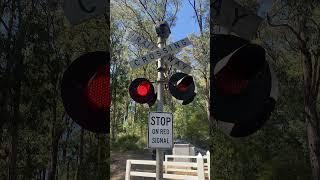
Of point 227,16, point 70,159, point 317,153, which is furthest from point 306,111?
point 70,159

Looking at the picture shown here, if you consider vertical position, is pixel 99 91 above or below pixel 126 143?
above

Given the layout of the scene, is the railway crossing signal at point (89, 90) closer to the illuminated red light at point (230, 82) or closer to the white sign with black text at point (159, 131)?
→ the white sign with black text at point (159, 131)

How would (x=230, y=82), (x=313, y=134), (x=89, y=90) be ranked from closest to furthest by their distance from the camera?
1. (x=89, y=90)
2. (x=313, y=134)
3. (x=230, y=82)

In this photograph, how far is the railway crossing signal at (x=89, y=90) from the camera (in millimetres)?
4727

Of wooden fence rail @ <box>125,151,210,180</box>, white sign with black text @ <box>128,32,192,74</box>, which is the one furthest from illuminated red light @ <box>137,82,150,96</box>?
wooden fence rail @ <box>125,151,210,180</box>

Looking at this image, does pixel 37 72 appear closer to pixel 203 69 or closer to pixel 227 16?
pixel 227 16

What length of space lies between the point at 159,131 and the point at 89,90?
91cm

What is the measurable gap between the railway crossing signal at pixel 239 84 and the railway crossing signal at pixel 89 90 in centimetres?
127

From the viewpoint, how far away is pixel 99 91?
4.91 metres

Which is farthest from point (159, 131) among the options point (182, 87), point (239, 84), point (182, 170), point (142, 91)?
point (182, 170)

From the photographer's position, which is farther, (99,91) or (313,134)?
(313,134)

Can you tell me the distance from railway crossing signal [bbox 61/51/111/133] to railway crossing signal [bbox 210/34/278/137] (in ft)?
4.16

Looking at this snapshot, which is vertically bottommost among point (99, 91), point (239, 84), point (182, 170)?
point (182, 170)

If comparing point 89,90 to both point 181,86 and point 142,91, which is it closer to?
point 142,91
